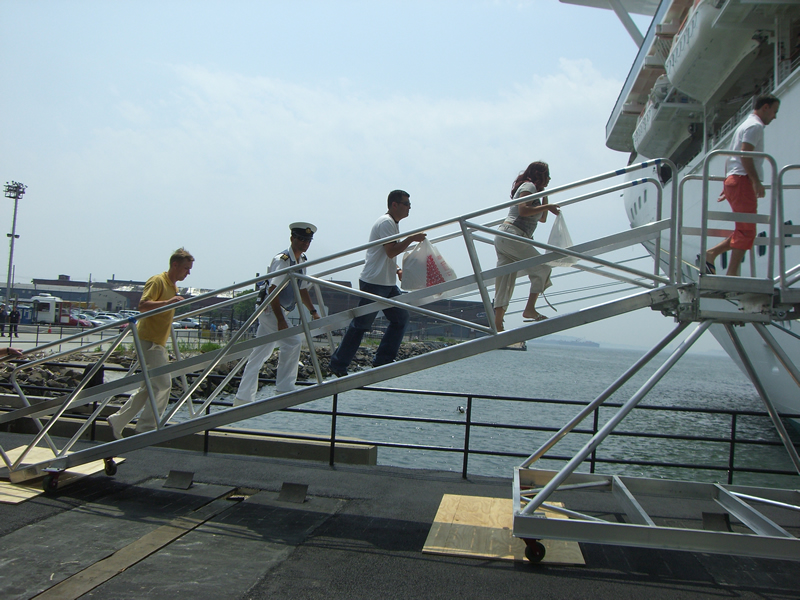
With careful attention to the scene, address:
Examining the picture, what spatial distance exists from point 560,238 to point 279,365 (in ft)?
10.3

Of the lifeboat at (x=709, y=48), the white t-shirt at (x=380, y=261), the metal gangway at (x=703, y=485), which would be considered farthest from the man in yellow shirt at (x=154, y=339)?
the lifeboat at (x=709, y=48)

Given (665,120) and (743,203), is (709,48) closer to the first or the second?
(665,120)

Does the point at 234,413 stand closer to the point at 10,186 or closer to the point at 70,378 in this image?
the point at 70,378

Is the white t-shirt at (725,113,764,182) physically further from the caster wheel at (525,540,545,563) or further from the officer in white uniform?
the officer in white uniform

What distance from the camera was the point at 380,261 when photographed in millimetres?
5840

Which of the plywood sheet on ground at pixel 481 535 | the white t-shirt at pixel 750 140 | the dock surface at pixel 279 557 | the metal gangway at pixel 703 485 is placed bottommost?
the dock surface at pixel 279 557

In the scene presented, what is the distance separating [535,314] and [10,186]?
7719 centimetres

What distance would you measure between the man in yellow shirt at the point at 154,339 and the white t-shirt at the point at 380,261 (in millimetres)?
2002

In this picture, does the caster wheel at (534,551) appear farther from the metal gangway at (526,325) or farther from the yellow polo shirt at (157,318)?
the yellow polo shirt at (157,318)

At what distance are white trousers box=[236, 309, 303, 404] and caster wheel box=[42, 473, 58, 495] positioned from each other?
71.9 inches

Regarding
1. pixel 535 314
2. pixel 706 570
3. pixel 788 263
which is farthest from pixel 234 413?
pixel 788 263

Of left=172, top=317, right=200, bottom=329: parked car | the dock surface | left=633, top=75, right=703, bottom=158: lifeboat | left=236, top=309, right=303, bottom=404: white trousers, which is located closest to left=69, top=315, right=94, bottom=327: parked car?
left=172, top=317, right=200, bottom=329: parked car

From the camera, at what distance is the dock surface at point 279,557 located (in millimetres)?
3830

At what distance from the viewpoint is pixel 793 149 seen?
1002 cm
